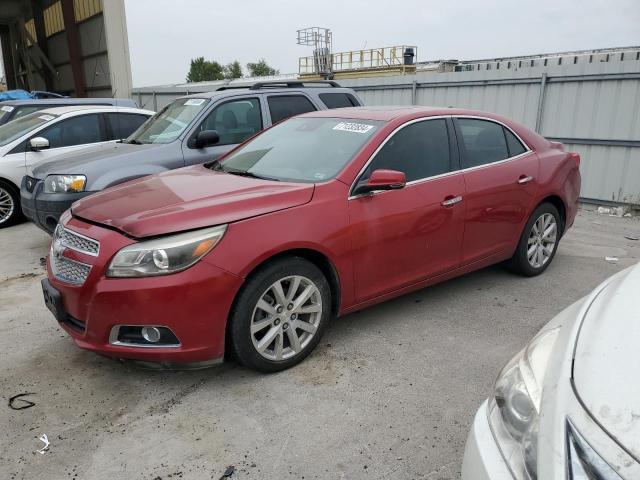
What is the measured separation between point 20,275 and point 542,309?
4.99 meters

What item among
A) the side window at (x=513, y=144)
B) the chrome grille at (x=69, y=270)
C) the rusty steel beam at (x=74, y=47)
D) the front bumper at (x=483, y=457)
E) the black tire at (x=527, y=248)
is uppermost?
the rusty steel beam at (x=74, y=47)

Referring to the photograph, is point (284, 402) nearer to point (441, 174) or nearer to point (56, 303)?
point (56, 303)

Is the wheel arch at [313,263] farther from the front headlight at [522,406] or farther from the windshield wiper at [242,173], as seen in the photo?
the front headlight at [522,406]

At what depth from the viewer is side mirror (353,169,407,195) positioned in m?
3.34

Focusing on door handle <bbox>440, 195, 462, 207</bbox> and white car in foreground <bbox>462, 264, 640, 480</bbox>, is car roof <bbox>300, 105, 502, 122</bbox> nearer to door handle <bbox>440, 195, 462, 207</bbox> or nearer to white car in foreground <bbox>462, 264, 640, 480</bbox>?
door handle <bbox>440, 195, 462, 207</bbox>

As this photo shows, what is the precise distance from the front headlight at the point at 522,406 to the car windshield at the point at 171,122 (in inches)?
192

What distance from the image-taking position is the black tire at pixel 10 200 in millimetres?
7328

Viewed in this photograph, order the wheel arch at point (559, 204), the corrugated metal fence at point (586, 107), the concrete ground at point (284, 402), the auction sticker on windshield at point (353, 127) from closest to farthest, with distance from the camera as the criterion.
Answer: the concrete ground at point (284, 402)
the auction sticker on windshield at point (353, 127)
the wheel arch at point (559, 204)
the corrugated metal fence at point (586, 107)

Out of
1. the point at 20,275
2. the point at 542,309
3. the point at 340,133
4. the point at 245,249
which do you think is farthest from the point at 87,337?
the point at 542,309

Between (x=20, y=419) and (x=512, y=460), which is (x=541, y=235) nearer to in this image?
(x=512, y=460)

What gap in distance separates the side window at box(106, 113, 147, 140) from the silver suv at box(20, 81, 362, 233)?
1.67 m

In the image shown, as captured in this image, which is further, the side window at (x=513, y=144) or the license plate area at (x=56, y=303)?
the side window at (x=513, y=144)

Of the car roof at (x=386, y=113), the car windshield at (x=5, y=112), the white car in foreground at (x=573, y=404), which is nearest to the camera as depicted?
the white car in foreground at (x=573, y=404)

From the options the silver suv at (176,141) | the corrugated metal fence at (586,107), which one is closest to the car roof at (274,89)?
the silver suv at (176,141)
